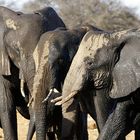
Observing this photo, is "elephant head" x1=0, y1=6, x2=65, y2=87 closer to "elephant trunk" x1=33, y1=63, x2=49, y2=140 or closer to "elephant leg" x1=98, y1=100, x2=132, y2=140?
"elephant trunk" x1=33, y1=63, x2=49, y2=140

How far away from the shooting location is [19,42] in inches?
253

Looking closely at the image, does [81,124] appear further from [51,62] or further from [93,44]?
[93,44]

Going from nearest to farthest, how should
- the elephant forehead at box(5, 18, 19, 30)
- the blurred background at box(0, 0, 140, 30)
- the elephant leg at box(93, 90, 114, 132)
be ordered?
the elephant leg at box(93, 90, 114, 132) < the elephant forehead at box(5, 18, 19, 30) < the blurred background at box(0, 0, 140, 30)

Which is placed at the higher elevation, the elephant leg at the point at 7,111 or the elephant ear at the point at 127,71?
the elephant ear at the point at 127,71

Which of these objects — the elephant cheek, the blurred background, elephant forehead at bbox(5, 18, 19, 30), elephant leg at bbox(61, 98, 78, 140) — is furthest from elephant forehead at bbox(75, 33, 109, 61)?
the blurred background

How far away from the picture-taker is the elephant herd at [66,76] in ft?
15.4

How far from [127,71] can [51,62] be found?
1498 mm

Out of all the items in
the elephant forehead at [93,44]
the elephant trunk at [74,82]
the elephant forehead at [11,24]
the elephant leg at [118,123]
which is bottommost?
the elephant leg at [118,123]

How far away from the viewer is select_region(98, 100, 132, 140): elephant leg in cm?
469

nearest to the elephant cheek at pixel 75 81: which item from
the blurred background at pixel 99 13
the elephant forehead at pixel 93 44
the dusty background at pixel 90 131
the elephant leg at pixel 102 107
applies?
the elephant forehead at pixel 93 44

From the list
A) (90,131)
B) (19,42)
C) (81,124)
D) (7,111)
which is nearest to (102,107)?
(81,124)

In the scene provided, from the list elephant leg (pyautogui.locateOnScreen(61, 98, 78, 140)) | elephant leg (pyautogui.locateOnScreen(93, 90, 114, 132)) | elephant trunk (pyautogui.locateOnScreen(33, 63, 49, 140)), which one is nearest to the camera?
elephant leg (pyautogui.locateOnScreen(93, 90, 114, 132))

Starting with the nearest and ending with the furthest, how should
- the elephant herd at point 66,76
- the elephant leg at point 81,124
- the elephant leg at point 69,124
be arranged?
the elephant herd at point 66,76 → the elephant leg at point 69,124 → the elephant leg at point 81,124

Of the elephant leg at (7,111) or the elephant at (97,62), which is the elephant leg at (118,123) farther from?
the elephant leg at (7,111)
